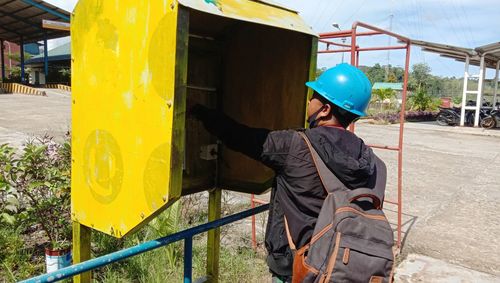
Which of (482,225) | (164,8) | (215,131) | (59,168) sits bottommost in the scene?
(482,225)

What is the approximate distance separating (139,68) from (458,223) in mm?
4779

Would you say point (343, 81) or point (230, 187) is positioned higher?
point (343, 81)

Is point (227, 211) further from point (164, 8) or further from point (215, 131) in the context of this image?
point (164, 8)

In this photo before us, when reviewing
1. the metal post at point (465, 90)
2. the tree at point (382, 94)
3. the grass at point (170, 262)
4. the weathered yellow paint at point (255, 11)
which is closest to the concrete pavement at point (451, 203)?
the grass at point (170, 262)

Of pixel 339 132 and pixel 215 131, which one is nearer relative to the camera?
pixel 339 132

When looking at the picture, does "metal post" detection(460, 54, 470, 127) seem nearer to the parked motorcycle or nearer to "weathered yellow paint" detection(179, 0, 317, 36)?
the parked motorcycle

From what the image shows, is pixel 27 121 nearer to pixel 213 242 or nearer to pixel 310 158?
pixel 213 242

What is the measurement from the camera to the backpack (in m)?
1.36

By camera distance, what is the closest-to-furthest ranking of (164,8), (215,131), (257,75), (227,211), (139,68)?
(164,8) → (139,68) → (215,131) → (257,75) → (227,211)

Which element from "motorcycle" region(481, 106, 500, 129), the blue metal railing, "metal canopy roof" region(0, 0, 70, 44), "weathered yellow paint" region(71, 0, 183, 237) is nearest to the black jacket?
the blue metal railing

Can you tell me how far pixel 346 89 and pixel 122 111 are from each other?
2.79 ft

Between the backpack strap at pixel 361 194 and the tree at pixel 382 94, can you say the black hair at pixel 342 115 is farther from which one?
the tree at pixel 382 94

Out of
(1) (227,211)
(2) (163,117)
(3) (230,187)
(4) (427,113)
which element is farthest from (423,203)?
(4) (427,113)

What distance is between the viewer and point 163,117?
4.31 feet
